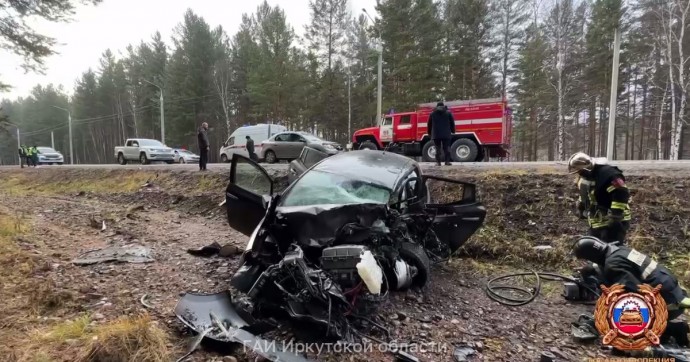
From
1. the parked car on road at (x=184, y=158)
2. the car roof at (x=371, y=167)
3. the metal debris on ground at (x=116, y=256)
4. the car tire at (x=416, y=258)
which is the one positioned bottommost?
the metal debris on ground at (x=116, y=256)

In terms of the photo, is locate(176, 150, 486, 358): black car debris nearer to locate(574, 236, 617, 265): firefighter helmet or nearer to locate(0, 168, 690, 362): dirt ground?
locate(0, 168, 690, 362): dirt ground

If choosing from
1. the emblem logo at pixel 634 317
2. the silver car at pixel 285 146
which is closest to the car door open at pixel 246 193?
the emblem logo at pixel 634 317

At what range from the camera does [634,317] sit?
112 inches

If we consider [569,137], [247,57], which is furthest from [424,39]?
[247,57]

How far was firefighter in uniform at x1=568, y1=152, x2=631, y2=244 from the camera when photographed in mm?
3840

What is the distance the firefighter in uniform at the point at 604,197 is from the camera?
384 cm

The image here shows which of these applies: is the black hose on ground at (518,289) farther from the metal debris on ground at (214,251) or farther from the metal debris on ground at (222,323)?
the metal debris on ground at (214,251)

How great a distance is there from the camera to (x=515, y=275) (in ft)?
16.0

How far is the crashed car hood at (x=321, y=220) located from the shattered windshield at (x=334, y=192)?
15 centimetres

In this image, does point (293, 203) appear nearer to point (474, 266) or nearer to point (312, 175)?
point (312, 175)

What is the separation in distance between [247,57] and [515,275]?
30.6 metres

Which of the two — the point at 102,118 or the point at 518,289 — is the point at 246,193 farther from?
the point at 102,118

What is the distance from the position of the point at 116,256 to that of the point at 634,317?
5523 mm

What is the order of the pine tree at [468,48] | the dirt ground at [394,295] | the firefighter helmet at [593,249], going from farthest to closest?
1. the pine tree at [468,48]
2. the firefighter helmet at [593,249]
3. the dirt ground at [394,295]
